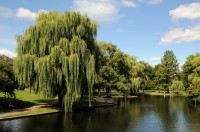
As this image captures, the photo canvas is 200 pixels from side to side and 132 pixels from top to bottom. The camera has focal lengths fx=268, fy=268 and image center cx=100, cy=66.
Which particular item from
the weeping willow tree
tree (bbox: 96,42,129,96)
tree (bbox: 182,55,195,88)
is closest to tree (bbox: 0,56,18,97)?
the weeping willow tree

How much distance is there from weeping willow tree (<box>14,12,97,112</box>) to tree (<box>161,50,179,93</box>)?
68.4 meters

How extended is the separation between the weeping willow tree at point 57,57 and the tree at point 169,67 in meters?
68.4

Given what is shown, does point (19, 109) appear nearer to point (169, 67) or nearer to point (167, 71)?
point (167, 71)

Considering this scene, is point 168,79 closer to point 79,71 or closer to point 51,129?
point 79,71

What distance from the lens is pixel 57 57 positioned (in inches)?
1465

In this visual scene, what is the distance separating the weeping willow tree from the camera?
122 feet

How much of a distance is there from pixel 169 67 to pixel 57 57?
81659mm

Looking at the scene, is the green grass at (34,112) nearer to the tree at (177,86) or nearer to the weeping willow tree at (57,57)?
the weeping willow tree at (57,57)

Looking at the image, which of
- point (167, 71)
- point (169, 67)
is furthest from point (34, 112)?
point (169, 67)

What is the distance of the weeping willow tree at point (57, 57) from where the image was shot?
122ft

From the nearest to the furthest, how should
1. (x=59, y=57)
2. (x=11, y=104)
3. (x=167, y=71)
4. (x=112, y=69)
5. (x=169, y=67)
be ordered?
(x=59, y=57) → (x=11, y=104) → (x=112, y=69) → (x=167, y=71) → (x=169, y=67)

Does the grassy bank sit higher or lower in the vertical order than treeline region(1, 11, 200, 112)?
lower

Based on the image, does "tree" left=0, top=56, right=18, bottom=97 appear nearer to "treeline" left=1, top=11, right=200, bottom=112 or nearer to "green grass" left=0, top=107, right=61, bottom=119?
"treeline" left=1, top=11, right=200, bottom=112

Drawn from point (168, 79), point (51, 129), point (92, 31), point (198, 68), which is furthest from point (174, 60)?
point (51, 129)
